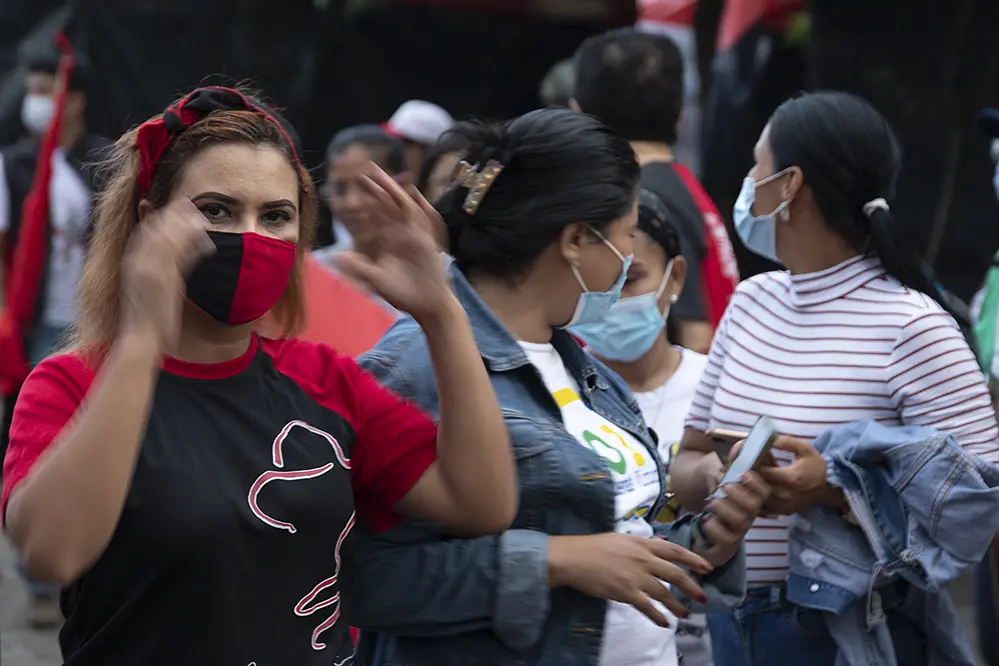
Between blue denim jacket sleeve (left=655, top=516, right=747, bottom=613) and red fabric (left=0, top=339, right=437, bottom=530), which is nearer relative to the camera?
red fabric (left=0, top=339, right=437, bottom=530)

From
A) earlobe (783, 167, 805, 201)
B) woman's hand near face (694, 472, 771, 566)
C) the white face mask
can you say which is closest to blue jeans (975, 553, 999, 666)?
earlobe (783, 167, 805, 201)

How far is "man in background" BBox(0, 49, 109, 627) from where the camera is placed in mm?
6145

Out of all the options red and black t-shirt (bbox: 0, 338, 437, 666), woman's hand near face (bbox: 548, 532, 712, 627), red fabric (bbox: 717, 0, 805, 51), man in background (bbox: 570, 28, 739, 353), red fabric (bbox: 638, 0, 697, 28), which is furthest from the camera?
red fabric (bbox: 638, 0, 697, 28)

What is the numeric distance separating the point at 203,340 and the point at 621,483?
91 cm

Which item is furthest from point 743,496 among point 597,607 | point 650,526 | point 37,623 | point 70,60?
point 70,60

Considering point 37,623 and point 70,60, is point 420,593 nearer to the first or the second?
point 37,623

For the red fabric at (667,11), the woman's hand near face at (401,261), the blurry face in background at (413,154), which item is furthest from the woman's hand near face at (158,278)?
the red fabric at (667,11)

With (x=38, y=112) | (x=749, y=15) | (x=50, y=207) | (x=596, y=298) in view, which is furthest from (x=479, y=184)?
(x=749, y=15)

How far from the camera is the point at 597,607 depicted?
2.65 m

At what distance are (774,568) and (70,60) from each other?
195 inches

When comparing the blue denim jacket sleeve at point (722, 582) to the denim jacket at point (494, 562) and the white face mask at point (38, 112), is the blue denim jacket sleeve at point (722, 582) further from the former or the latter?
the white face mask at point (38, 112)

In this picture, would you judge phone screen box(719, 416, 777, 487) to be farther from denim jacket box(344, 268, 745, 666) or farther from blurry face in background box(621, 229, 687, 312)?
blurry face in background box(621, 229, 687, 312)

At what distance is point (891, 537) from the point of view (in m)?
3.04

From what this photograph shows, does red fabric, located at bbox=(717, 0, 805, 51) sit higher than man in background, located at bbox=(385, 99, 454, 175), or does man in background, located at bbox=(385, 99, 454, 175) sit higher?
red fabric, located at bbox=(717, 0, 805, 51)
